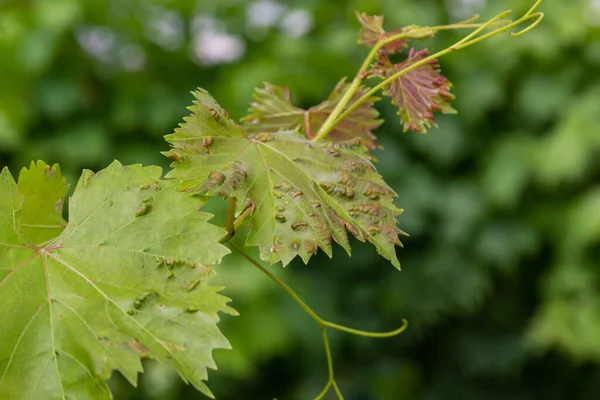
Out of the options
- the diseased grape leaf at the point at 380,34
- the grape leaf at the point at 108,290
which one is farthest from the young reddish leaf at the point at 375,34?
the grape leaf at the point at 108,290

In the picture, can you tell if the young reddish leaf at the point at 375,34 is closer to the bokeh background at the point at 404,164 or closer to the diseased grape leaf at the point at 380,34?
the diseased grape leaf at the point at 380,34

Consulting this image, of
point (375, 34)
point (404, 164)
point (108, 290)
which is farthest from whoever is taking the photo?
point (404, 164)

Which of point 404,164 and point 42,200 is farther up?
point 42,200

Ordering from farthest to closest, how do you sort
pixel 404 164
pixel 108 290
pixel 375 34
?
1. pixel 404 164
2. pixel 375 34
3. pixel 108 290

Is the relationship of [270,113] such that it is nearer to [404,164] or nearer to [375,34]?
[375,34]

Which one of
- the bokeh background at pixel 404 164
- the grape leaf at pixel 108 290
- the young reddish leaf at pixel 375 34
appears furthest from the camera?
the bokeh background at pixel 404 164

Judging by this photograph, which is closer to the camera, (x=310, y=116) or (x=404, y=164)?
(x=310, y=116)

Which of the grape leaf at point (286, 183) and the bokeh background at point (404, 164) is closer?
the grape leaf at point (286, 183)

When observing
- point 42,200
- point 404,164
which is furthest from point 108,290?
point 404,164
